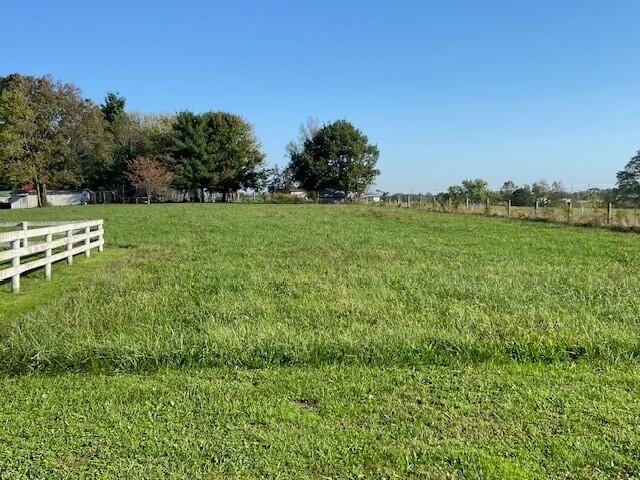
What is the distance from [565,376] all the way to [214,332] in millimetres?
3005

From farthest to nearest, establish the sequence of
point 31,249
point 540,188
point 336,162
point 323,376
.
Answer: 1. point 336,162
2. point 540,188
3. point 31,249
4. point 323,376

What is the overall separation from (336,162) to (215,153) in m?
14.1

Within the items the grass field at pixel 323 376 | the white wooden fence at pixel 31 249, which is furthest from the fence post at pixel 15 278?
the grass field at pixel 323 376

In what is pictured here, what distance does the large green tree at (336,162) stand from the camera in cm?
5378

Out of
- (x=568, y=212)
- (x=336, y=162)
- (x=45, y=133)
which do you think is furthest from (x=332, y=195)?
(x=568, y=212)

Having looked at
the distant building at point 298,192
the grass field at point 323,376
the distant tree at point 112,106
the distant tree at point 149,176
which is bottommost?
the grass field at point 323,376

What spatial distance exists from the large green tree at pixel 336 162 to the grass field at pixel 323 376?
46929 millimetres

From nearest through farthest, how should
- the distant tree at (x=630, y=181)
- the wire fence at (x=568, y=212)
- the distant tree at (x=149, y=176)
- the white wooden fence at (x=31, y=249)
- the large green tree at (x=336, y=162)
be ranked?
the white wooden fence at (x=31, y=249), the wire fence at (x=568, y=212), the distant tree at (x=630, y=181), the distant tree at (x=149, y=176), the large green tree at (x=336, y=162)

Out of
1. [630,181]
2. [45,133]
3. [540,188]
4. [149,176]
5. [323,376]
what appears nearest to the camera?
[323,376]

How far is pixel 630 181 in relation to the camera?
798 inches

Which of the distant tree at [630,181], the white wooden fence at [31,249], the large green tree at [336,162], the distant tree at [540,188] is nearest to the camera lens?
the white wooden fence at [31,249]

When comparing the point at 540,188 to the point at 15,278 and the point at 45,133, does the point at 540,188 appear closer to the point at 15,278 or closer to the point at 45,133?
the point at 15,278

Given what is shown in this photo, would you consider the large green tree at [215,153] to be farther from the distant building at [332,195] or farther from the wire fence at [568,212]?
the wire fence at [568,212]

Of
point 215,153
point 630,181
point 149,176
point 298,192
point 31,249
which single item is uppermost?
point 215,153
